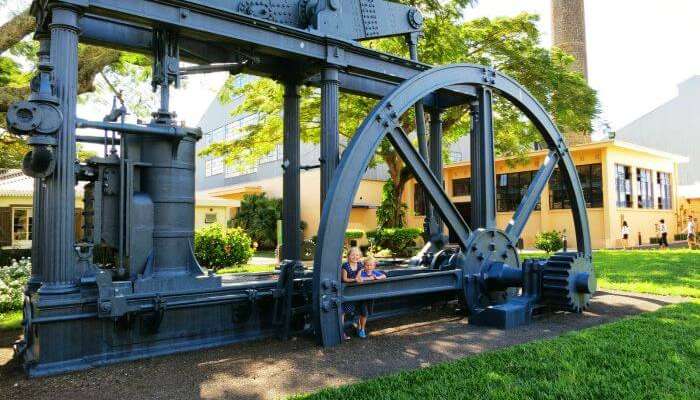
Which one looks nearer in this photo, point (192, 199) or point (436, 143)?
point (192, 199)

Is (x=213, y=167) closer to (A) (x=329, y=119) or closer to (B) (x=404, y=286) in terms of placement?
(A) (x=329, y=119)

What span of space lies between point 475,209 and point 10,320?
6832mm

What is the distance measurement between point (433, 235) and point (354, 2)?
11.9ft

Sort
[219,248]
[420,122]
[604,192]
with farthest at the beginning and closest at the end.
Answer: [604,192]
[219,248]
[420,122]

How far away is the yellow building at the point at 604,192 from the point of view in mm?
23797

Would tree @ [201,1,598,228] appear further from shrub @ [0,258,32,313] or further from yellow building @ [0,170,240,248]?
yellow building @ [0,170,240,248]

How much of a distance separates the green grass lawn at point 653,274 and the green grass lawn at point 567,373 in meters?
3.97

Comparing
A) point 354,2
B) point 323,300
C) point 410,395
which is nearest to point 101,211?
point 323,300

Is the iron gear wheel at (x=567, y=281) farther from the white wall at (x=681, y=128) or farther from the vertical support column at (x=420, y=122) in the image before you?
the white wall at (x=681, y=128)

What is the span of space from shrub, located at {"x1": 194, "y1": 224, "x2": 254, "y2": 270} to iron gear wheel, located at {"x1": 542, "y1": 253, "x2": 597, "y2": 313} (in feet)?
31.4

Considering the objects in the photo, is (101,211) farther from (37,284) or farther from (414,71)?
(414,71)

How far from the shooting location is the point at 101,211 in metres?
5.02

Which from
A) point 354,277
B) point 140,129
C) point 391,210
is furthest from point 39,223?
point 391,210

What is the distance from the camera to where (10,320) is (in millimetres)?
7328
